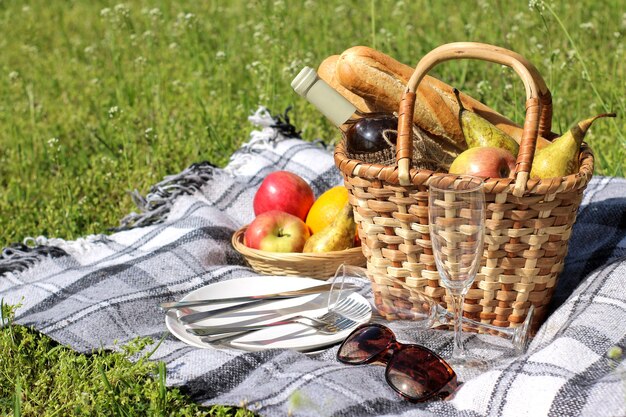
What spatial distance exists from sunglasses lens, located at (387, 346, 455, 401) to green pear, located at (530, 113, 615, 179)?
54 centimetres

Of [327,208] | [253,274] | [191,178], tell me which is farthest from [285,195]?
[191,178]

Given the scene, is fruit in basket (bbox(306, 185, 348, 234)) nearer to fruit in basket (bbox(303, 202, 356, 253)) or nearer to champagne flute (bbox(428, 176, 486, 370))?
fruit in basket (bbox(303, 202, 356, 253))

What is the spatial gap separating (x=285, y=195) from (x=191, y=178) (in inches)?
23.8

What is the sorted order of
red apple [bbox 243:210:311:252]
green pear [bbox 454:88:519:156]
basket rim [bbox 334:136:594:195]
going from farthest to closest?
red apple [bbox 243:210:311:252] → green pear [bbox 454:88:519:156] → basket rim [bbox 334:136:594:195]

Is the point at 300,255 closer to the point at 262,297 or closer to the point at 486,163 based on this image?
the point at 262,297

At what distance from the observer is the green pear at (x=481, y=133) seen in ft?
7.33

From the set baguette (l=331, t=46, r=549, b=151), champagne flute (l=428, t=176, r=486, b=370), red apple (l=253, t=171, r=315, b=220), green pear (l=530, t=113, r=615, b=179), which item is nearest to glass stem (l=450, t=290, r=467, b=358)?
champagne flute (l=428, t=176, r=486, b=370)

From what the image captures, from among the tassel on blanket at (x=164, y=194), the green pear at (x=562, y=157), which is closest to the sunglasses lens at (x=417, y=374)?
the green pear at (x=562, y=157)

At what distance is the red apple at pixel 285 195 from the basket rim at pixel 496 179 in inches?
25.6

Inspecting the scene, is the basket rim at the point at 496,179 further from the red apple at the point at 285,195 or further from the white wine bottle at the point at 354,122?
the red apple at the point at 285,195

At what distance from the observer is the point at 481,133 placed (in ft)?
7.38

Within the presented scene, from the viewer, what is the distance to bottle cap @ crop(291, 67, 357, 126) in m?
2.26

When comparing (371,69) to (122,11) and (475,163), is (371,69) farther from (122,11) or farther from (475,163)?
(122,11)

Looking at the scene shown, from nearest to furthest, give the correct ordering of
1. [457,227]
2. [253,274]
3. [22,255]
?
[457,227], [253,274], [22,255]
